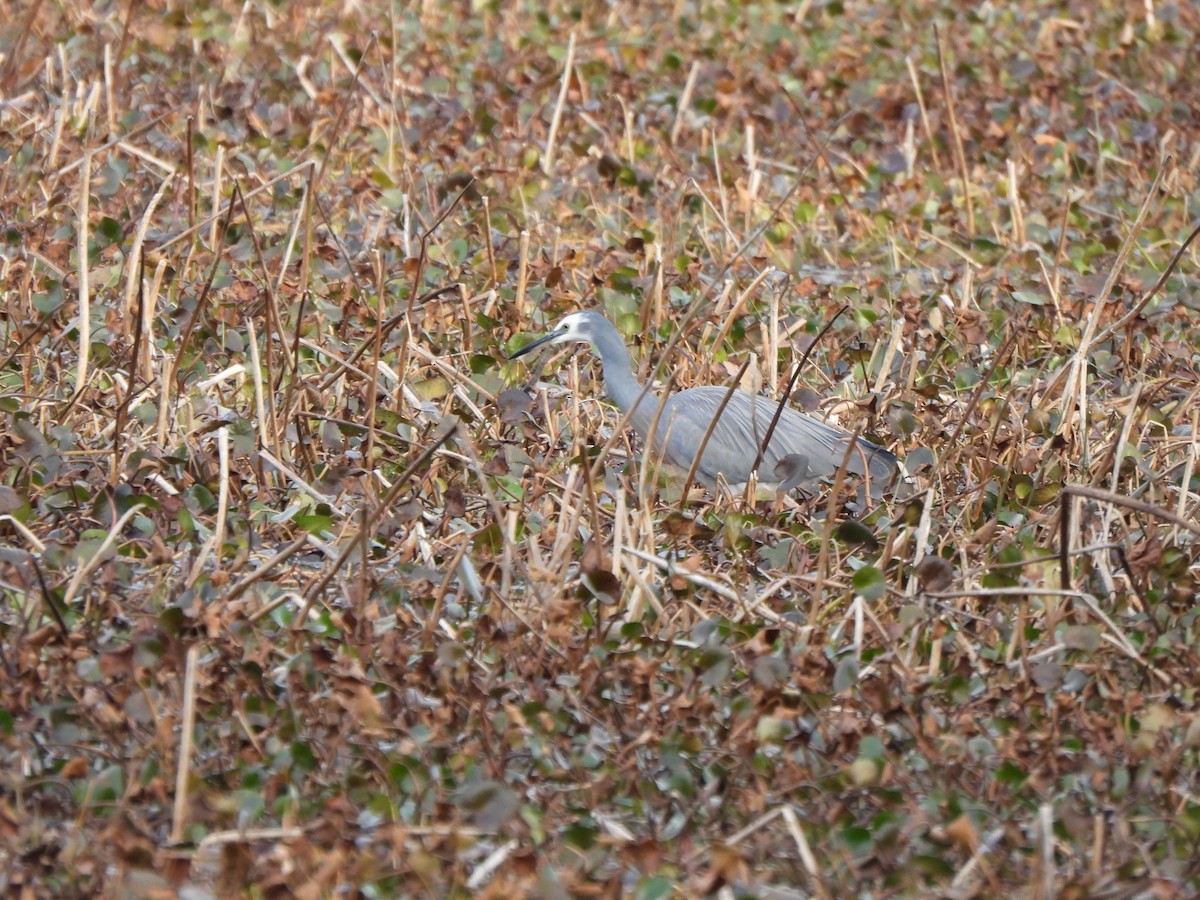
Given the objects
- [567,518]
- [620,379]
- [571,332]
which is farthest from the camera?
[571,332]

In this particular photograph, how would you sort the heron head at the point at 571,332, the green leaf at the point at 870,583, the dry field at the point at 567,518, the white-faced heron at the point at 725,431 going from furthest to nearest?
the heron head at the point at 571,332 < the white-faced heron at the point at 725,431 < the green leaf at the point at 870,583 < the dry field at the point at 567,518

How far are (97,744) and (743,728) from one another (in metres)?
1.17

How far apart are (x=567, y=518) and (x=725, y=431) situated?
1063mm

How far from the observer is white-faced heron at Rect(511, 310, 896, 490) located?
4848mm

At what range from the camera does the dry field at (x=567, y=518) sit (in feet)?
10.3

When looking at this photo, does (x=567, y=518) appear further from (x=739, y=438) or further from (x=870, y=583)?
(x=739, y=438)

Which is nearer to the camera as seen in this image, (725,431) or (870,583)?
(870,583)

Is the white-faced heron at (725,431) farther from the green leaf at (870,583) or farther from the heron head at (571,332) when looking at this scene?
the green leaf at (870,583)

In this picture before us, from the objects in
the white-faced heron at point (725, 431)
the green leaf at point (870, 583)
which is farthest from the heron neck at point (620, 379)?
the green leaf at point (870, 583)

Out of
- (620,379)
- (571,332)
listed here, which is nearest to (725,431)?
(620,379)

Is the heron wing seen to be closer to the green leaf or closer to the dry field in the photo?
the dry field

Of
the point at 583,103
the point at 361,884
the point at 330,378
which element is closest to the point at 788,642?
the point at 361,884

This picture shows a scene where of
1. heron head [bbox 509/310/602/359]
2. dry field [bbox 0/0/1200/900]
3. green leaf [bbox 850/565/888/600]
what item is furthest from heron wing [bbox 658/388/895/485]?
green leaf [bbox 850/565/888/600]

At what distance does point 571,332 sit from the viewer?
527 cm
